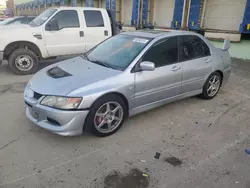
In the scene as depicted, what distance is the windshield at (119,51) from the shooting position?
3.52 metres

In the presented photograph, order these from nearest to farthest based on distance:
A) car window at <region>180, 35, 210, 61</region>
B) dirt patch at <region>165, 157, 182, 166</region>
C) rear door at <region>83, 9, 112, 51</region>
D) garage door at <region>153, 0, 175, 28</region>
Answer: dirt patch at <region>165, 157, 182, 166</region> < car window at <region>180, 35, 210, 61</region> < rear door at <region>83, 9, 112, 51</region> < garage door at <region>153, 0, 175, 28</region>

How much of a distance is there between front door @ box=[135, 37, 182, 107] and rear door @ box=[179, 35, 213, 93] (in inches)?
6.7

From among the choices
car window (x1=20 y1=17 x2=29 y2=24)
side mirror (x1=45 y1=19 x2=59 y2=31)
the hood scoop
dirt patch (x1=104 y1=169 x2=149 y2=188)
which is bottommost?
dirt patch (x1=104 y1=169 x2=149 y2=188)

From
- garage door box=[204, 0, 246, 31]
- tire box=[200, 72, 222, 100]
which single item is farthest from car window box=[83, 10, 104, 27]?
garage door box=[204, 0, 246, 31]

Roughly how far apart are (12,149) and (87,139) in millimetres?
1029

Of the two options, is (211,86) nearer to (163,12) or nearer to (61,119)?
(61,119)

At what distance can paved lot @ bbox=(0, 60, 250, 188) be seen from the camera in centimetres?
251

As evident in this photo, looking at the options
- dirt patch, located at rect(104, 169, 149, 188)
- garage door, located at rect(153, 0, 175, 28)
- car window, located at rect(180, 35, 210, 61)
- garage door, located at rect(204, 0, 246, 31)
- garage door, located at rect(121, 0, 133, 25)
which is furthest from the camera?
garage door, located at rect(121, 0, 133, 25)

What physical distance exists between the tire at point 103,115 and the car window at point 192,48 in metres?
1.56

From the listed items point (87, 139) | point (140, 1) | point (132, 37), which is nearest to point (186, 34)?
point (132, 37)

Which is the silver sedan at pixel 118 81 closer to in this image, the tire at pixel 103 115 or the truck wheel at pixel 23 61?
the tire at pixel 103 115

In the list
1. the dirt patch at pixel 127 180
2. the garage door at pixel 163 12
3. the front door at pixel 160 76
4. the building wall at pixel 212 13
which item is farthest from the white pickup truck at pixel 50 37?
the garage door at pixel 163 12

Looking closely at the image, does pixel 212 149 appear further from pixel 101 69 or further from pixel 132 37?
pixel 132 37

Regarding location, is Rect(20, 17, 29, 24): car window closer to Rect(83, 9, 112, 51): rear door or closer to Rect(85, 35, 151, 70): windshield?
Rect(83, 9, 112, 51): rear door
